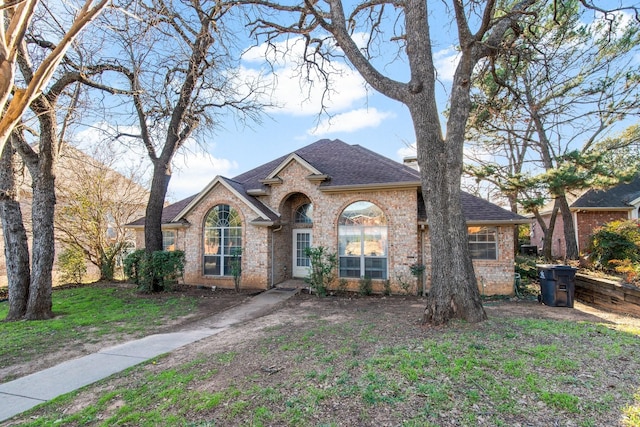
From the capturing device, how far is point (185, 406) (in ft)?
12.7

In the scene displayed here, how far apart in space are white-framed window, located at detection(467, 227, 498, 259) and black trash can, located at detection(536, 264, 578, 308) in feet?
6.27

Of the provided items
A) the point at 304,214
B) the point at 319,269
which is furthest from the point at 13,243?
the point at 304,214

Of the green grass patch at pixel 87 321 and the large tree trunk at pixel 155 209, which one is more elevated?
the large tree trunk at pixel 155 209

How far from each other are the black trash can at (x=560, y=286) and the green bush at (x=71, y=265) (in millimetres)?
19584

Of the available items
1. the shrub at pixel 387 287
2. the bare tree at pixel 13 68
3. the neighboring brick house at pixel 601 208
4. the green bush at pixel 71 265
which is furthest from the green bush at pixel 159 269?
the neighboring brick house at pixel 601 208

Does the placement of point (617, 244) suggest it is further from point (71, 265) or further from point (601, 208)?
point (71, 265)

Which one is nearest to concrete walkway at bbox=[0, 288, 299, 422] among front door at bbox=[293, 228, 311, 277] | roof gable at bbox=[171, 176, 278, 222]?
roof gable at bbox=[171, 176, 278, 222]

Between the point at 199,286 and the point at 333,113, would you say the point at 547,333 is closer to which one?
the point at 333,113

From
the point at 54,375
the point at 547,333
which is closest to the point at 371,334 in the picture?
the point at 547,333

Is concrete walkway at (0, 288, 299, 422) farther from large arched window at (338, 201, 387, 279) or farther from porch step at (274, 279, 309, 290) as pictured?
large arched window at (338, 201, 387, 279)

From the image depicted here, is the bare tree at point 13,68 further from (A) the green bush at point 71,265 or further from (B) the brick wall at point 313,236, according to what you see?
(A) the green bush at point 71,265

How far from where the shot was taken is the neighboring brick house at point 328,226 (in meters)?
11.8

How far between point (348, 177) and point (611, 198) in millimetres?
16783

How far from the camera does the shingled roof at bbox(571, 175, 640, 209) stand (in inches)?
719
